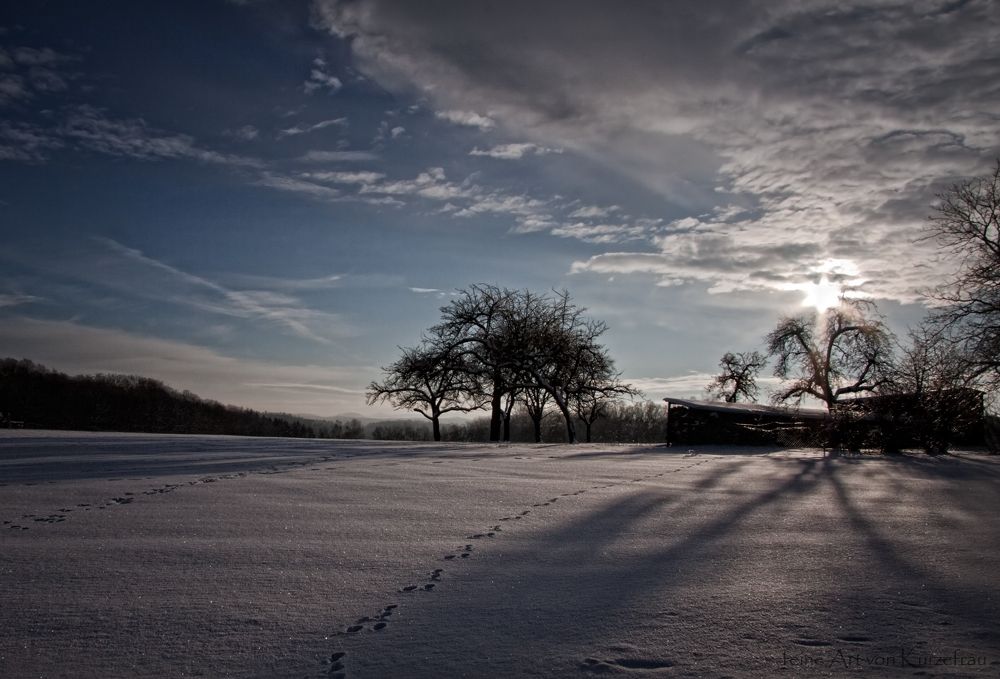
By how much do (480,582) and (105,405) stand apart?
95.1 feet

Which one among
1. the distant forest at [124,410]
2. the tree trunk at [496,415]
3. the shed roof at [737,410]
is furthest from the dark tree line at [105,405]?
the shed roof at [737,410]

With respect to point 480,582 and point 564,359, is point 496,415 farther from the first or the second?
point 480,582

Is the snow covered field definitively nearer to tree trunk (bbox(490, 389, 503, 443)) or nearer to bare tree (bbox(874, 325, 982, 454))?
bare tree (bbox(874, 325, 982, 454))

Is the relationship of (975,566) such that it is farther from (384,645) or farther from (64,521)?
(64,521)

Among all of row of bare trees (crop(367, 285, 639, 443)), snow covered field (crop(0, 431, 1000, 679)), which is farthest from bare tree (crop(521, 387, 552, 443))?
snow covered field (crop(0, 431, 1000, 679))

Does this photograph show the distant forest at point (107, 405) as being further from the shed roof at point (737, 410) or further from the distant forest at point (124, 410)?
the shed roof at point (737, 410)

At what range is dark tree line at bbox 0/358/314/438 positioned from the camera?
23000 mm

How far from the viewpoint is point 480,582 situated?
2.76 metres

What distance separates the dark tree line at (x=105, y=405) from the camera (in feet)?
75.5

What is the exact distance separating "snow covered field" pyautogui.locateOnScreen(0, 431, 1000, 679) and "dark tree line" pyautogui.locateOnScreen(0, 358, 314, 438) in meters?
18.7

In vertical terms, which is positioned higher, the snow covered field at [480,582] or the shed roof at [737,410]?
the shed roof at [737,410]

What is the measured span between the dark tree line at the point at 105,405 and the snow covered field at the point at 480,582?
61.2ft

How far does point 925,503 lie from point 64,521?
6.67 metres

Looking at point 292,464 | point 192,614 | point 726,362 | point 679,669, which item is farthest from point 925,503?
point 726,362
